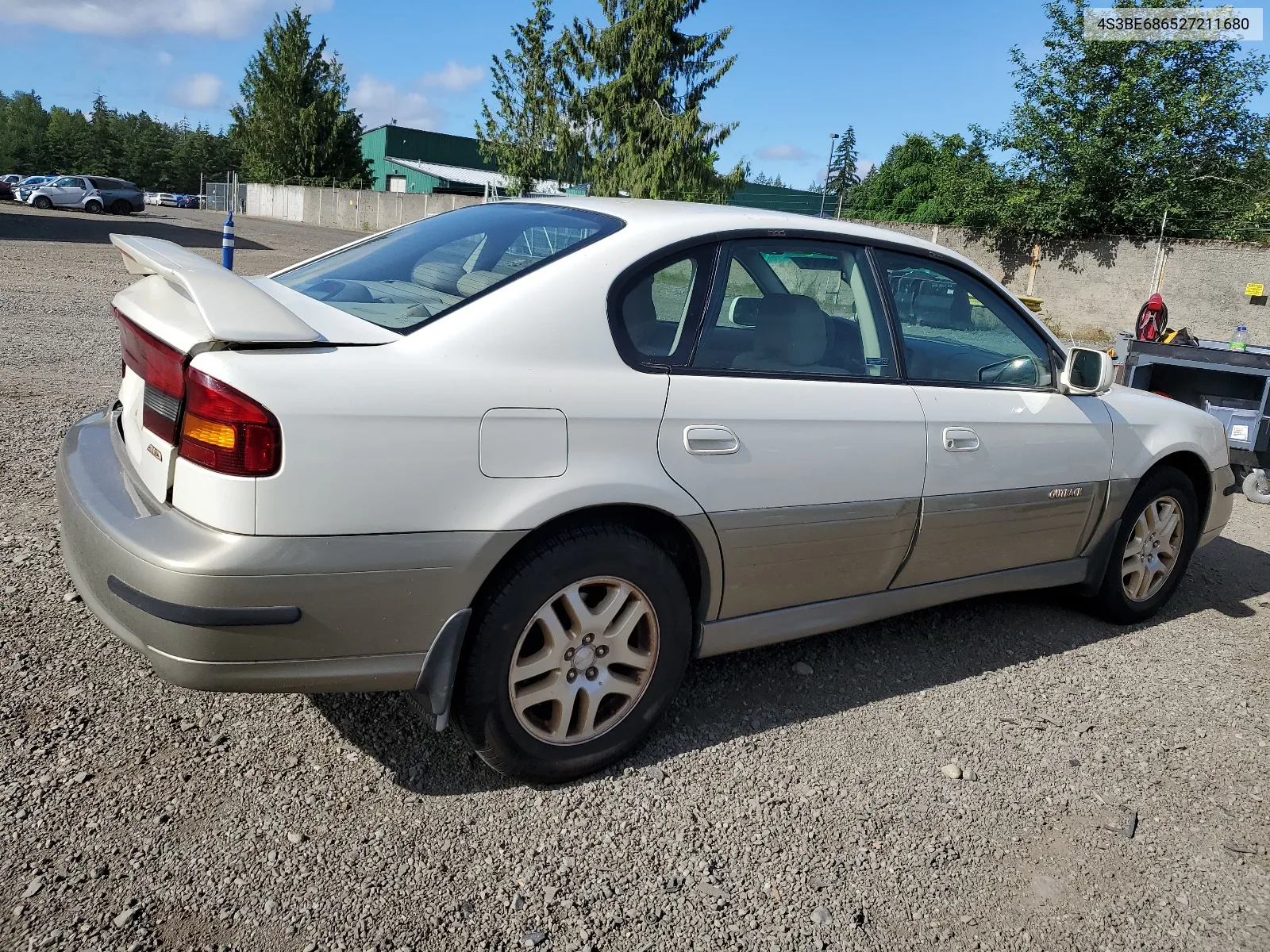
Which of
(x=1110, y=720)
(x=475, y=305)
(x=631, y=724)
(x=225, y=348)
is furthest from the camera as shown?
(x=1110, y=720)

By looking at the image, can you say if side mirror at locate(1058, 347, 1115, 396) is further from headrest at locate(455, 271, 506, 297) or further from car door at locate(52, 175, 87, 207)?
car door at locate(52, 175, 87, 207)

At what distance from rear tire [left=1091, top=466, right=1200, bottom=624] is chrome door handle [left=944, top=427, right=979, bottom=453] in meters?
1.26

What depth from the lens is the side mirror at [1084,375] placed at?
393 centimetres

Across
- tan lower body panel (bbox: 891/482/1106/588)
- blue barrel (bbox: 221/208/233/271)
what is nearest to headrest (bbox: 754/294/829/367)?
tan lower body panel (bbox: 891/482/1106/588)

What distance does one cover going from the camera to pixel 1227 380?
7.93 m

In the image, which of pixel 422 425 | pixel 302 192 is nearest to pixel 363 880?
pixel 422 425

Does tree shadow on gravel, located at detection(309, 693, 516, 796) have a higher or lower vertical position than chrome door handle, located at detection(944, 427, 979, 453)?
lower

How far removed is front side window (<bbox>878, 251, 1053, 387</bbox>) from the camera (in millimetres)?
3617

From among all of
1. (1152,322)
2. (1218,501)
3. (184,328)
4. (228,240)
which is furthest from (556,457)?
(1152,322)

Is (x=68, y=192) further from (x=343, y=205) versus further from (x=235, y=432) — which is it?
(x=235, y=432)

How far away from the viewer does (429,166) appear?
71.1 m

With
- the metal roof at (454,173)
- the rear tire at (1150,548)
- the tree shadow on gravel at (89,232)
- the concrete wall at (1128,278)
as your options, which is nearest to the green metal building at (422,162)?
the metal roof at (454,173)

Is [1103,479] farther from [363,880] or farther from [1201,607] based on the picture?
[363,880]

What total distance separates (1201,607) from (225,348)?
16.1 feet
